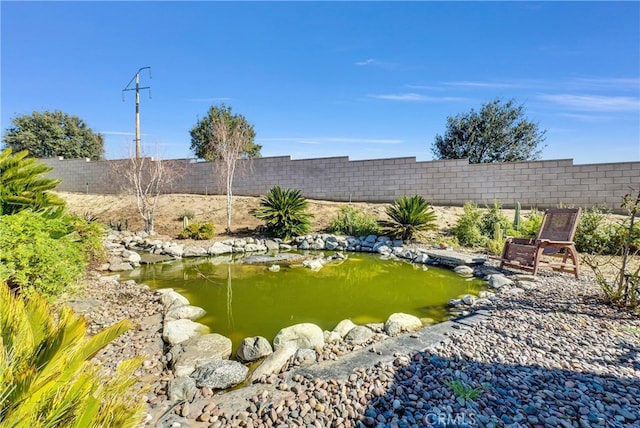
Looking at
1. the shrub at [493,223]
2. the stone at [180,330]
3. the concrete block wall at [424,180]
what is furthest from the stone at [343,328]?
the concrete block wall at [424,180]

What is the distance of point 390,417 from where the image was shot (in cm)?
171

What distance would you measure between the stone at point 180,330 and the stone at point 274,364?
1.01 meters

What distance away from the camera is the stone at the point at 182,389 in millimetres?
2082

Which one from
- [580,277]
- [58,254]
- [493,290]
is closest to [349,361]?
[58,254]

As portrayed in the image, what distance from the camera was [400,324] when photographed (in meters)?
3.20

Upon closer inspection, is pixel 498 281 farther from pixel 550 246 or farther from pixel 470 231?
pixel 470 231

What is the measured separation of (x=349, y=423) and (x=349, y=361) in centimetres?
64

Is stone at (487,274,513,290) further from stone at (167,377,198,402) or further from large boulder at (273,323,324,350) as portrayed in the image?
stone at (167,377,198,402)

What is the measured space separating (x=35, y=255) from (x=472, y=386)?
3459mm

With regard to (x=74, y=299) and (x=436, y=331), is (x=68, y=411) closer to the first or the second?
(x=436, y=331)

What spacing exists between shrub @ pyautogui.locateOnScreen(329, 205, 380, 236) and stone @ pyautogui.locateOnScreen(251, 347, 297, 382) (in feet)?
21.3

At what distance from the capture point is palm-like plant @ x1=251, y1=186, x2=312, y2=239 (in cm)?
863

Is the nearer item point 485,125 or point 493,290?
point 493,290

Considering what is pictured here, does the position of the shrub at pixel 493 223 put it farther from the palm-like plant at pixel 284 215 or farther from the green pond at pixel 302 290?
the palm-like plant at pixel 284 215
